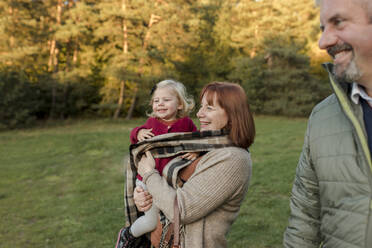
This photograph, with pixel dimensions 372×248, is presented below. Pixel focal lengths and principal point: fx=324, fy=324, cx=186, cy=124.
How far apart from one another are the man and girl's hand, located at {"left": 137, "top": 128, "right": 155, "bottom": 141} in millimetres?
1261

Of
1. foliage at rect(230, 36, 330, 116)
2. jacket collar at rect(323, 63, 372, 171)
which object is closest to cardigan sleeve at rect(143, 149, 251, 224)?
jacket collar at rect(323, 63, 372, 171)

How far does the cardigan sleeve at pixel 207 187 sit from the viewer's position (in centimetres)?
160

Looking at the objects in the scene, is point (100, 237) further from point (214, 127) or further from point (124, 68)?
point (124, 68)

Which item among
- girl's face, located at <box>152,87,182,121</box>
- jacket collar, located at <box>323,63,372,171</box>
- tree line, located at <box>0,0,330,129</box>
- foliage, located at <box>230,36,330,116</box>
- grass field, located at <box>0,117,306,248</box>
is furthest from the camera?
foliage, located at <box>230,36,330,116</box>

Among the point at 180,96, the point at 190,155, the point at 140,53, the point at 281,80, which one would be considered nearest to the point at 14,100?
the point at 140,53

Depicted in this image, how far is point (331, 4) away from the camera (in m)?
1.23

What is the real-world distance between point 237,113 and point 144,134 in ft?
2.86

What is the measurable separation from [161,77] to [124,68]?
7.91ft

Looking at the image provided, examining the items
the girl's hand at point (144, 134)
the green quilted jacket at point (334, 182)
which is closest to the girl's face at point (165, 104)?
the girl's hand at point (144, 134)

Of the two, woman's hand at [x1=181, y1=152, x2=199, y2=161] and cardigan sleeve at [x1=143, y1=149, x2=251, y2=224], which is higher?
woman's hand at [x1=181, y1=152, x2=199, y2=161]

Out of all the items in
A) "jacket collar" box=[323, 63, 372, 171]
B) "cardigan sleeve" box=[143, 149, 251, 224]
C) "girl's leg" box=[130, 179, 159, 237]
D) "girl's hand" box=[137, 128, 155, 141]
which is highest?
"jacket collar" box=[323, 63, 372, 171]

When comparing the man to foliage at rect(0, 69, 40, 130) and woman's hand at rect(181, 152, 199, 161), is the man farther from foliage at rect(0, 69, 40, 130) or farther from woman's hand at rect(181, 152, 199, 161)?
foliage at rect(0, 69, 40, 130)

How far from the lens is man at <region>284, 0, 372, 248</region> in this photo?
3.83 feet

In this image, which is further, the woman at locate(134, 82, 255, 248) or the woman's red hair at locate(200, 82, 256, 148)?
the woman's red hair at locate(200, 82, 256, 148)
